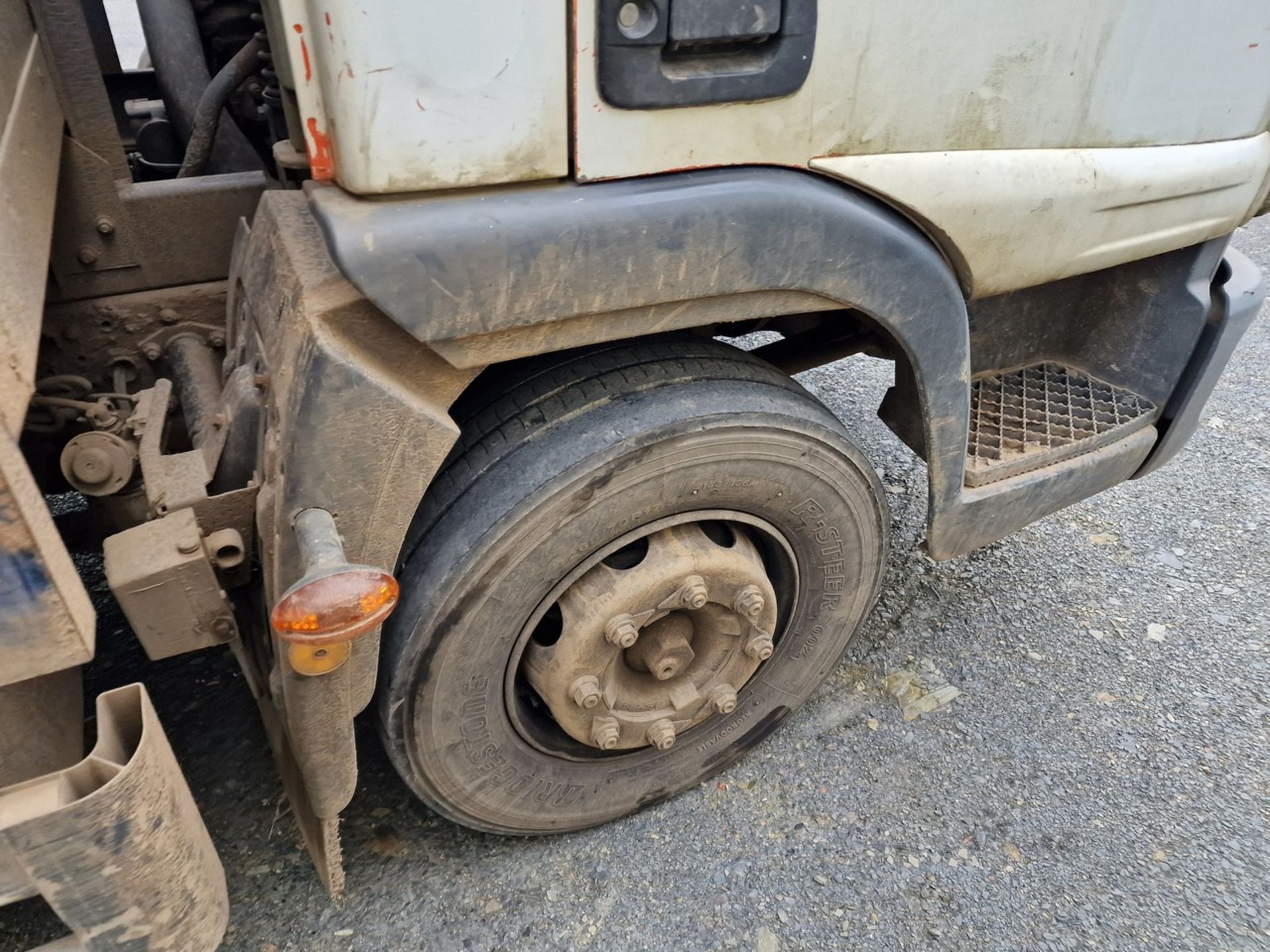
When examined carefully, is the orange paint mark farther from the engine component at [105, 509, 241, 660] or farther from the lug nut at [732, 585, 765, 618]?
the lug nut at [732, 585, 765, 618]

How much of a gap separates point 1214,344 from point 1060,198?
2.77 feet

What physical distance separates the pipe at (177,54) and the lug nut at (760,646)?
1.79 meters

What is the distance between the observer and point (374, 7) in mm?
1008

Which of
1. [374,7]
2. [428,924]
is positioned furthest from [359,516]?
[428,924]

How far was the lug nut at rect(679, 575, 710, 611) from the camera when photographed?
1658 millimetres

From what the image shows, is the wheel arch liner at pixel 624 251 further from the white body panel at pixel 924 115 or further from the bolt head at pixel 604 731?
the bolt head at pixel 604 731

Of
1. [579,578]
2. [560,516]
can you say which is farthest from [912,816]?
[560,516]

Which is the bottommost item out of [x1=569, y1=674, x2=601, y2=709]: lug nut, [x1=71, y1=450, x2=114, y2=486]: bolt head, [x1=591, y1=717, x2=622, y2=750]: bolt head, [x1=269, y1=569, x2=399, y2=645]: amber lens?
[x1=591, y1=717, x2=622, y2=750]: bolt head

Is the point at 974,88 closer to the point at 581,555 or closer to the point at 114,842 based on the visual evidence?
the point at 581,555

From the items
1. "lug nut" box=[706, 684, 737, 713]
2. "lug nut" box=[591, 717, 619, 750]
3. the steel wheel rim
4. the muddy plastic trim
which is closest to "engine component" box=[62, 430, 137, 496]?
the steel wheel rim

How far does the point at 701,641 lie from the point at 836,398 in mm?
2161

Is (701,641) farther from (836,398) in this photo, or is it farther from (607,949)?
(836,398)

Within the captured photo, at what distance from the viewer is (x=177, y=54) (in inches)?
89.4

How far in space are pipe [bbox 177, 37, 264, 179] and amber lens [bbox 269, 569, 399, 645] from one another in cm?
145
